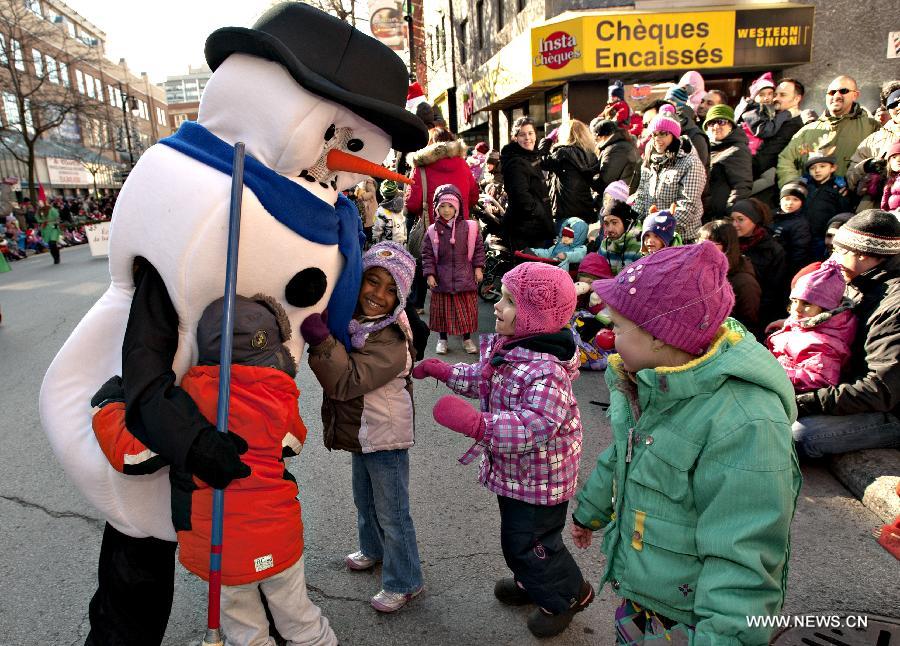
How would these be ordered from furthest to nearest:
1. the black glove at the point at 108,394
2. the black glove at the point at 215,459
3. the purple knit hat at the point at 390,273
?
the purple knit hat at the point at 390,273, the black glove at the point at 108,394, the black glove at the point at 215,459

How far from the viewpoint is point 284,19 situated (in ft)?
6.17

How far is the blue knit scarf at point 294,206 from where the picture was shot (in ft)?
5.90

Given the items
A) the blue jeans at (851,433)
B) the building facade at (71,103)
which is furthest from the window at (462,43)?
the blue jeans at (851,433)

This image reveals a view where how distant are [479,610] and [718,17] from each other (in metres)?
14.0

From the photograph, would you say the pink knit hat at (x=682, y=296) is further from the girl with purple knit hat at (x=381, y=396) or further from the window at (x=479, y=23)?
the window at (x=479, y=23)

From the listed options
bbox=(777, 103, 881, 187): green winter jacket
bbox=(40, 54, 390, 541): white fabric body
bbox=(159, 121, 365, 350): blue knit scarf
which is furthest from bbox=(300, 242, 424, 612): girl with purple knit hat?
bbox=(777, 103, 881, 187): green winter jacket

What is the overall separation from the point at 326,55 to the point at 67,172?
153ft

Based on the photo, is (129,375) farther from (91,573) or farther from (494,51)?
(494,51)

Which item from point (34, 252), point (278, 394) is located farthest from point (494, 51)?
point (278, 394)

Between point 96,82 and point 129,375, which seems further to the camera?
point 96,82

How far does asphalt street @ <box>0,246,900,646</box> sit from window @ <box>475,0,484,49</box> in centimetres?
1730

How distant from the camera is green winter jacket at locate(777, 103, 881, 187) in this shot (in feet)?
20.0

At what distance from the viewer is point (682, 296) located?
1.51m

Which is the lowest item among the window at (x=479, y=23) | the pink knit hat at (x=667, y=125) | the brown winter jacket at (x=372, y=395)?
the brown winter jacket at (x=372, y=395)
